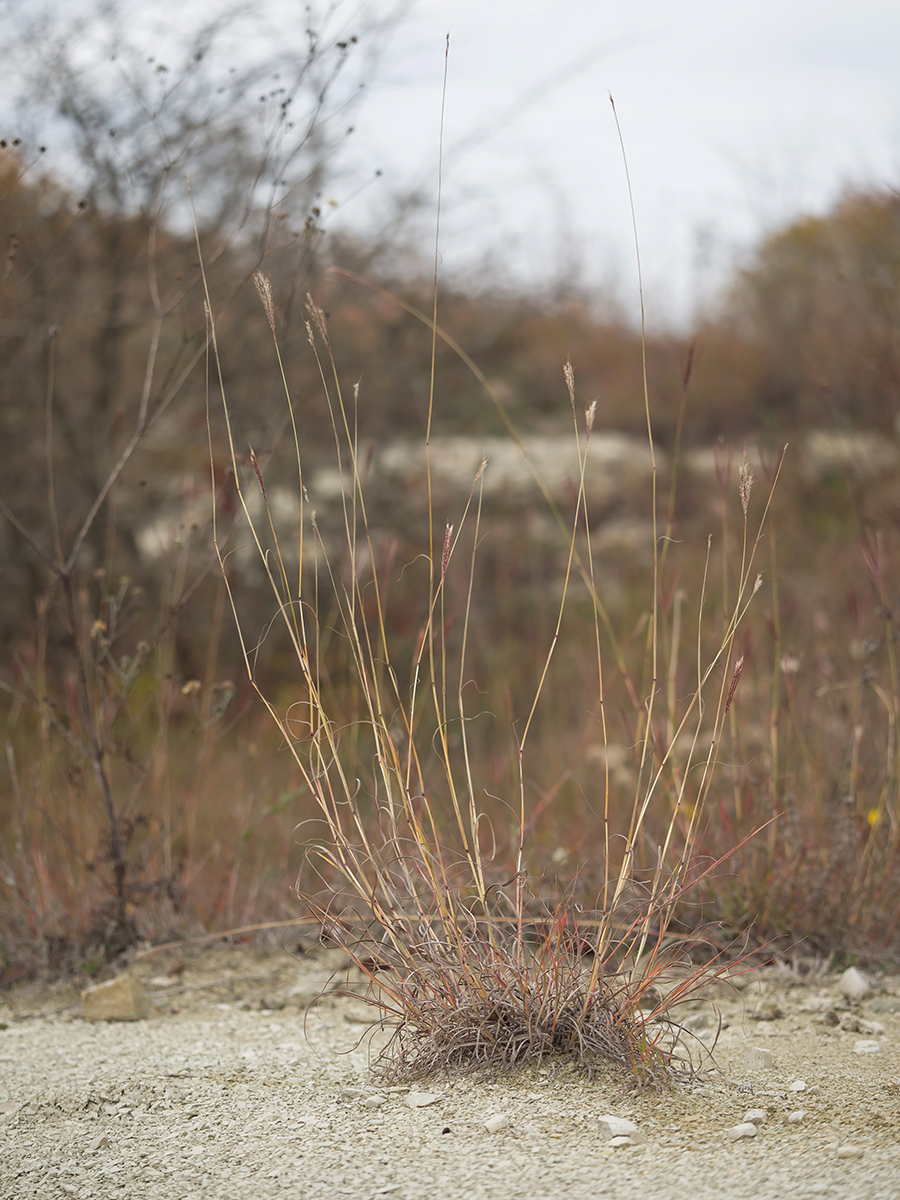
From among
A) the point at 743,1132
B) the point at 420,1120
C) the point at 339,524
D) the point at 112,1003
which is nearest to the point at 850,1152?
the point at 743,1132

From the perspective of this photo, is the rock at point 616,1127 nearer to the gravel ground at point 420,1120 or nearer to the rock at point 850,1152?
the gravel ground at point 420,1120

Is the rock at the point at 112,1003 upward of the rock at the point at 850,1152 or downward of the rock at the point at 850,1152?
downward

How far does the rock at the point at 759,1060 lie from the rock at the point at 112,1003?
136 centimetres

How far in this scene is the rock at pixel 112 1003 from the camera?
7.80 ft

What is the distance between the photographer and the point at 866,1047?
1.94 meters

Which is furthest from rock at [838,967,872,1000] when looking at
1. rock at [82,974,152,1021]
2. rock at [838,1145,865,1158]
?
rock at [82,974,152,1021]

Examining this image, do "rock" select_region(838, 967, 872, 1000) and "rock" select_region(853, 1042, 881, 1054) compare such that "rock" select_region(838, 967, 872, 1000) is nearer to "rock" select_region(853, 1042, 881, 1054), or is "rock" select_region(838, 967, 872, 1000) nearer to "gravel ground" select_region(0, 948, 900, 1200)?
"gravel ground" select_region(0, 948, 900, 1200)

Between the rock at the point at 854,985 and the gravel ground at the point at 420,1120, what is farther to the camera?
the rock at the point at 854,985

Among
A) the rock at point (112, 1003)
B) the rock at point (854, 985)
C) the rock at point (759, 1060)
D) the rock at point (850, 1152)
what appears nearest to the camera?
the rock at point (850, 1152)

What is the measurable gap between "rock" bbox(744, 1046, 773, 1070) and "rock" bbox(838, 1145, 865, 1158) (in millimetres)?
379

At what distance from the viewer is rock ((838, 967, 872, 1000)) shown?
7.42 ft

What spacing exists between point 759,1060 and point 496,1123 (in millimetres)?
536

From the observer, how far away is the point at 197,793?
10.0ft

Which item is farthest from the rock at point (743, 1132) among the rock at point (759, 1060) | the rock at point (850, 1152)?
the rock at point (759, 1060)
